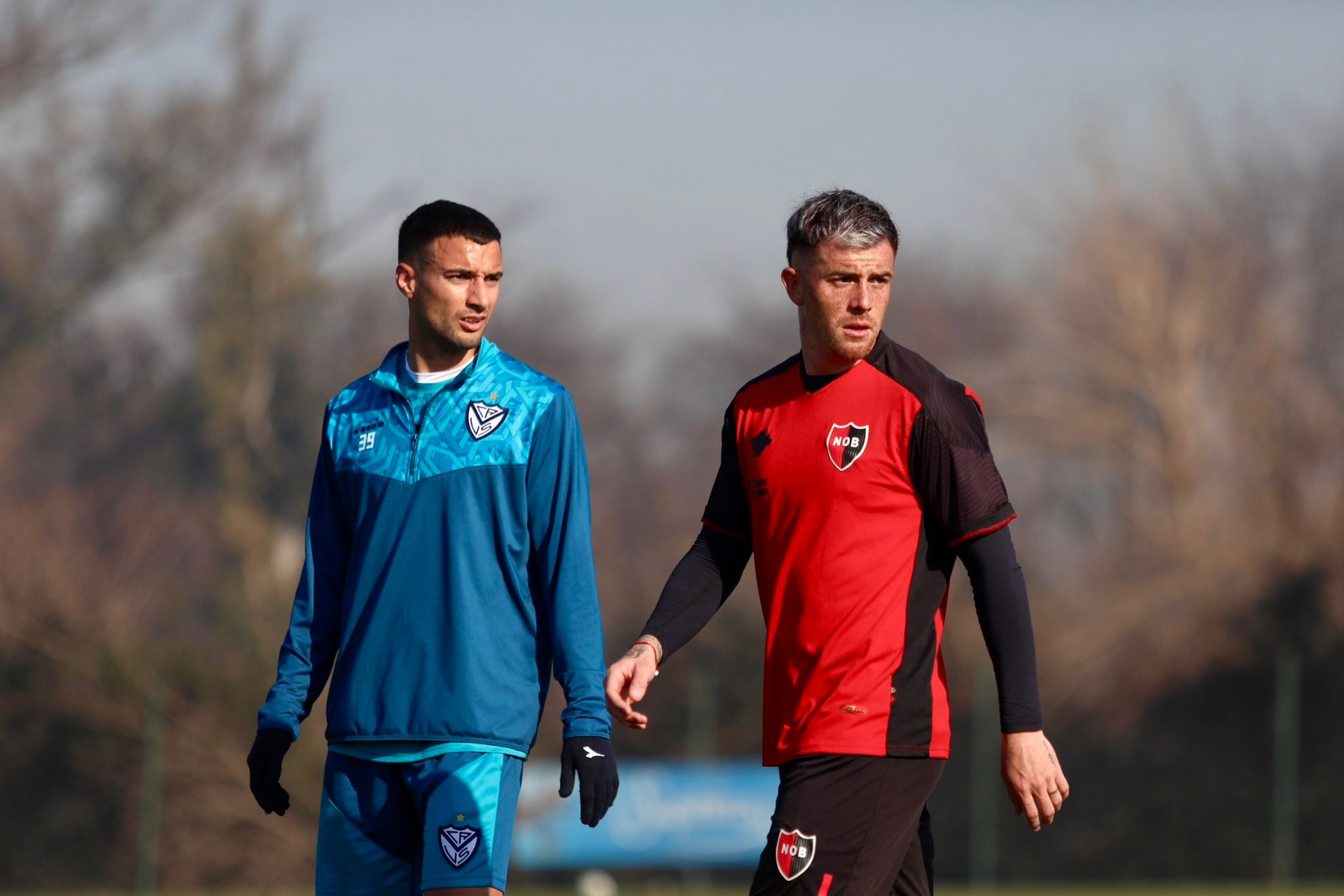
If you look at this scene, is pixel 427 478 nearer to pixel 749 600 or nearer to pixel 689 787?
pixel 689 787

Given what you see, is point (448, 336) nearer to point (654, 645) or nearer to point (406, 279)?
point (406, 279)

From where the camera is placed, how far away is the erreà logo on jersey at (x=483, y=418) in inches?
202

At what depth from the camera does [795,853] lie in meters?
4.59

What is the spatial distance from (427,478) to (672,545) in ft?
105

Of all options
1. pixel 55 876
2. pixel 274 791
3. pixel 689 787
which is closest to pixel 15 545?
pixel 55 876

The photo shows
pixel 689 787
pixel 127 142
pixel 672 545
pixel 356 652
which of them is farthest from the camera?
pixel 672 545

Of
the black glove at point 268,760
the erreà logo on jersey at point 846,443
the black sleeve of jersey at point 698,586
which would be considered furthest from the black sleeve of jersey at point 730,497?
the black glove at point 268,760

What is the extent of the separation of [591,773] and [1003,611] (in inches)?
45.9

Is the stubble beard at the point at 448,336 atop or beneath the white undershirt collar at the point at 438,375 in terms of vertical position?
atop

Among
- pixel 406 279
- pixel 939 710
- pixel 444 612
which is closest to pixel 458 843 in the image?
pixel 444 612

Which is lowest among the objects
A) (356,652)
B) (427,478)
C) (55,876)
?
(55,876)

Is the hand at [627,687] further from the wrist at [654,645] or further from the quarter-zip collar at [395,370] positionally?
the quarter-zip collar at [395,370]

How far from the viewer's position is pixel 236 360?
30.8 m

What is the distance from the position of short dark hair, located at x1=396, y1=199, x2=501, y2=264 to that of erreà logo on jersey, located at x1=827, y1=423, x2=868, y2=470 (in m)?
1.20
